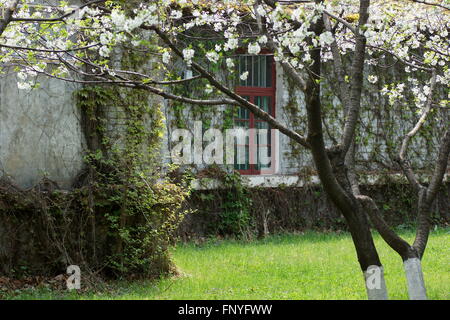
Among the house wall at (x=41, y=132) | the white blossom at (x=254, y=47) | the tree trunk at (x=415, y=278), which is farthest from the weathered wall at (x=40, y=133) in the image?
the tree trunk at (x=415, y=278)

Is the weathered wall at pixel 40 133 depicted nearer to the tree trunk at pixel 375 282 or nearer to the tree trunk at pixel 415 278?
the tree trunk at pixel 375 282

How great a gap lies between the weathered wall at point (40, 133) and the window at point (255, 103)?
420cm

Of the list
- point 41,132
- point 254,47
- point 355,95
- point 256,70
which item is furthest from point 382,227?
point 256,70

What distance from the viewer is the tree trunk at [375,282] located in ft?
16.6

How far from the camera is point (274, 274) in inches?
301

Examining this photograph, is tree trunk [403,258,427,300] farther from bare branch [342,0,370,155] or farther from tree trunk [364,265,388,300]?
bare branch [342,0,370,155]

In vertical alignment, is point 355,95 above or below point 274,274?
above

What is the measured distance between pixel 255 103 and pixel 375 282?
22.9 feet

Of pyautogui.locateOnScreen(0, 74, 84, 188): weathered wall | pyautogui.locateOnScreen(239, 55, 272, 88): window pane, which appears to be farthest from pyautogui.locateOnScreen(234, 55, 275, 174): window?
pyautogui.locateOnScreen(0, 74, 84, 188): weathered wall

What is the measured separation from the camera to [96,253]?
7457 millimetres

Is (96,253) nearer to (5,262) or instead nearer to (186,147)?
(5,262)

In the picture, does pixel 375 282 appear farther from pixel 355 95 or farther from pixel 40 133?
pixel 40 133

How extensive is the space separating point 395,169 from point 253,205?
11.3 ft
